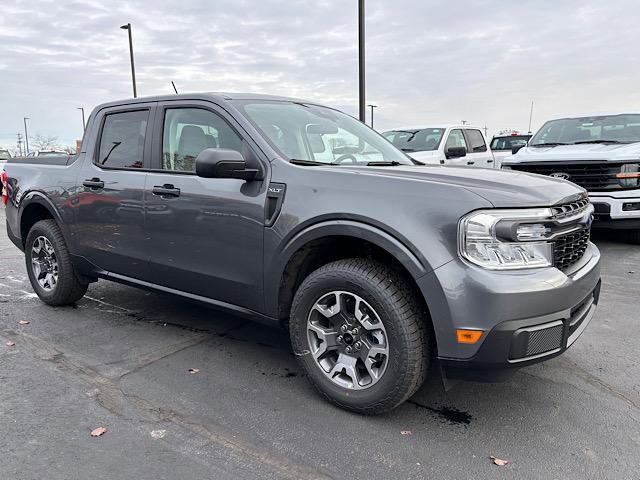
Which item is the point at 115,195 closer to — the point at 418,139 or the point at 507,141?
the point at 418,139

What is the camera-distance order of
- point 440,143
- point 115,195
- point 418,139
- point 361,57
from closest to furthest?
point 115,195 → point 440,143 → point 418,139 → point 361,57

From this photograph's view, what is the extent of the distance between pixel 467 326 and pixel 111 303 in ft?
12.6

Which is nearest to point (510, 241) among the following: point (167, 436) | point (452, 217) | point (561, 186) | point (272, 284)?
point (452, 217)

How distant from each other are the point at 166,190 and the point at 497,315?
7.81 feet

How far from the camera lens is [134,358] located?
373 centimetres

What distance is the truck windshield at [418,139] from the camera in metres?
10.5

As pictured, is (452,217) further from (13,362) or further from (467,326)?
(13,362)

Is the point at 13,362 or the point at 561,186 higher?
the point at 561,186

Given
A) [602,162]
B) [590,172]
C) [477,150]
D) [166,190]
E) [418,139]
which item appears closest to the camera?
[166,190]

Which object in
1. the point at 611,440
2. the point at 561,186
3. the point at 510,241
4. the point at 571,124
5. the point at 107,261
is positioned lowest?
the point at 611,440

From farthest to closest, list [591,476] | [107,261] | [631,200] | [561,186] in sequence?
[631,200] → [107,261] → [561,186] → [591,476]

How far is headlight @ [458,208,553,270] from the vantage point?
247cm

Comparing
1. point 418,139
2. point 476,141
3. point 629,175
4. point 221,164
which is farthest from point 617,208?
point 221,164

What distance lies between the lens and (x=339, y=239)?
3.01 m
